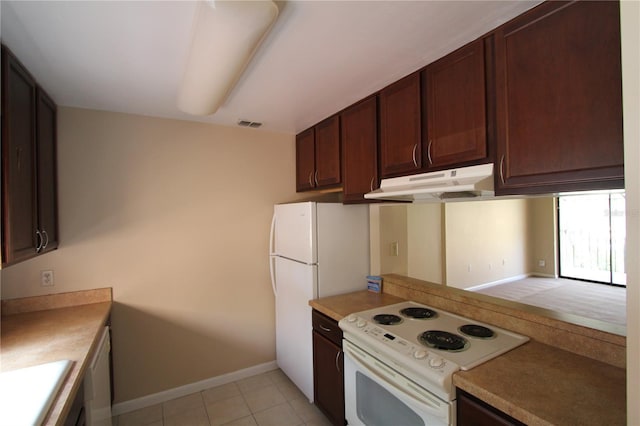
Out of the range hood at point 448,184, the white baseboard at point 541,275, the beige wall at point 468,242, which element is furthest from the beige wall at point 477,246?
the range hood at point 448,184

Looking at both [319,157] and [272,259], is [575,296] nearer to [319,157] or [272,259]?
[319,157]

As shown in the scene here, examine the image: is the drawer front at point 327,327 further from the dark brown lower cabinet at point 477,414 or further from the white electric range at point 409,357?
the dark brown lower cabinet at point 477,414

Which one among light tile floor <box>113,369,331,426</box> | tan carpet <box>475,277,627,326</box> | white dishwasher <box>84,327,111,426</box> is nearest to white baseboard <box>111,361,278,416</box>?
light tile floor <box>113,369,331,426</box>

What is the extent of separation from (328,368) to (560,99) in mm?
2028

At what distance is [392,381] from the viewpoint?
1440mm

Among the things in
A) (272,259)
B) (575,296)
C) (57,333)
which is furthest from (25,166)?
(575,296)

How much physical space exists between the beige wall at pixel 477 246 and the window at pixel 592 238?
2.40ft

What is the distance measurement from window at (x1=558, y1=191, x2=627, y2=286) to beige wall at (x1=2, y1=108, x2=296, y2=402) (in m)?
2.70

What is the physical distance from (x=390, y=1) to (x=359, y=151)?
1.05 m

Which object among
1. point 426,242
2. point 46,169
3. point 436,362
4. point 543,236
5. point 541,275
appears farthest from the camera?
point 426,242

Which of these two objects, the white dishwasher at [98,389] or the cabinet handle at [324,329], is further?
the cabinet handle at [324,329]

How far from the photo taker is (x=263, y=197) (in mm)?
2930

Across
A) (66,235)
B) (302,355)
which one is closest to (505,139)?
(302,355)

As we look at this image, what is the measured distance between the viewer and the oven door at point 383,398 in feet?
4.10
